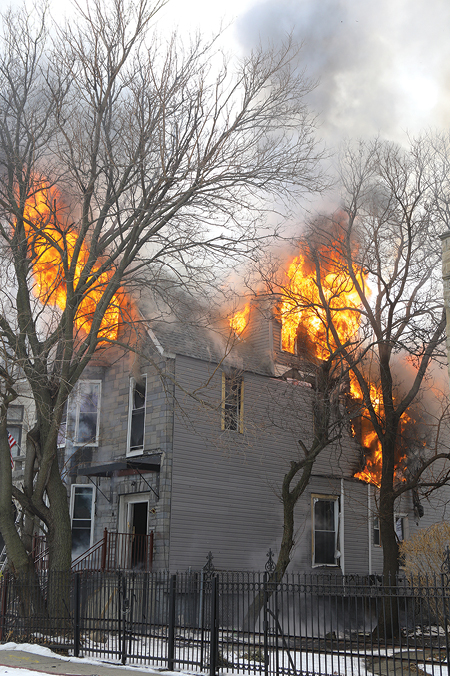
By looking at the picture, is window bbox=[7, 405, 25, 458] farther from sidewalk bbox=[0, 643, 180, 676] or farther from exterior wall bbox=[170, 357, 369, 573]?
sidewalk bbox=[0, 643, 180, 676]

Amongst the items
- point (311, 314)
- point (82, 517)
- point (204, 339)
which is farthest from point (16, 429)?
point (311, 314)

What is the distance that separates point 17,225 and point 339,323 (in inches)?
501

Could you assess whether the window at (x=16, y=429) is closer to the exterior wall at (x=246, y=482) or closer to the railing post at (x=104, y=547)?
the railing post at (x=104, y=547)

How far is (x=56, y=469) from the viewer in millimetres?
Answer: 14219

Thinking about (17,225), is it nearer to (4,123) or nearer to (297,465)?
(4,123)

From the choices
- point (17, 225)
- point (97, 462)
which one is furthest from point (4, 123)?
point (97, 462)

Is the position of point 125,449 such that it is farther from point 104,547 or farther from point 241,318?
point 241,318

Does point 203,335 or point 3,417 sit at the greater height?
point 203,335

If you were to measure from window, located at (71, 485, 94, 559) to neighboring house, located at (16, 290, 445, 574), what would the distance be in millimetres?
30

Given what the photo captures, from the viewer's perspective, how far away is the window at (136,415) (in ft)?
62.2

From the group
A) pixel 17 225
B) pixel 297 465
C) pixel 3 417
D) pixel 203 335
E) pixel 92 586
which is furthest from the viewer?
pixel 203 335

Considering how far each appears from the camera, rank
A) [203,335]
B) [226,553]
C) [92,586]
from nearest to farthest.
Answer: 1. [92,586]
2. [226,553]
3. [203,335]

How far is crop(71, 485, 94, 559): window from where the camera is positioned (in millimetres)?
19094

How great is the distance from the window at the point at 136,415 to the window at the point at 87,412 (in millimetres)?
1221
